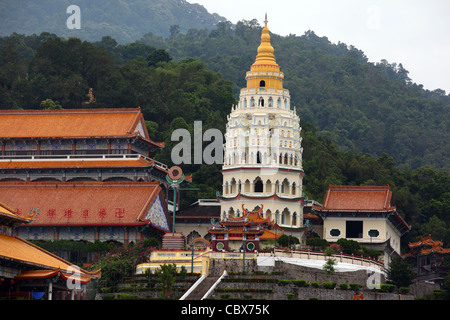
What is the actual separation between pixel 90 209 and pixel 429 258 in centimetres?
2578

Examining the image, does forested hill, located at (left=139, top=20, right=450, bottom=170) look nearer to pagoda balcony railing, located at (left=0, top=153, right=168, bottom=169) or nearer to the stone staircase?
pagoda balcony railing, located at (left=0, top=153, right=168, bottom=169)

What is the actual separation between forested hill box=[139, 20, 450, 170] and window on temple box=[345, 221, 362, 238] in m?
55.2

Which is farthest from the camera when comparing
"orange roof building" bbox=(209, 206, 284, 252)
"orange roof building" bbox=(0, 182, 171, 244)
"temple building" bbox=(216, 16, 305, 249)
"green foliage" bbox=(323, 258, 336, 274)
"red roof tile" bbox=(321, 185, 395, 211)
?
"red roof tile" bbox=(321, 185, 395, 211)

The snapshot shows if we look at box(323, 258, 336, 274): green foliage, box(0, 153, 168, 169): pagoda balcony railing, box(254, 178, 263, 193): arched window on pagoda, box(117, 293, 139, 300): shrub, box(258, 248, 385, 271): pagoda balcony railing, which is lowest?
box(117, 293, 139, 300): shrub

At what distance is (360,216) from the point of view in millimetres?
83625

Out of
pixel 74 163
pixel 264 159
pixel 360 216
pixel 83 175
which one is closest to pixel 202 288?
pixel 264 159

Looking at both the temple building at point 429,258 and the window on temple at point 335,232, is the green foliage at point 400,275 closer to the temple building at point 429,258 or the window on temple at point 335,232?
the window on temple at point 335,232

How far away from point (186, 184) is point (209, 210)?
610 centimetres

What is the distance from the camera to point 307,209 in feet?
285

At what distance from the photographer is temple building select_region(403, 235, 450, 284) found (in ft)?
279

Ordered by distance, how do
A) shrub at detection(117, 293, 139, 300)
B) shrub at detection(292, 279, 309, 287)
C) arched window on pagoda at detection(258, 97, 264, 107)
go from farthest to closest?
arched window on pagoda at detection(258, 97, 264, 107) < shrub at detection(292, 279, 309, 287) < shrub at detection(117, 293, 139, 300)

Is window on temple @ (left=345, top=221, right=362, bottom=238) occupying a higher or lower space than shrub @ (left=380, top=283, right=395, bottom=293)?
higher

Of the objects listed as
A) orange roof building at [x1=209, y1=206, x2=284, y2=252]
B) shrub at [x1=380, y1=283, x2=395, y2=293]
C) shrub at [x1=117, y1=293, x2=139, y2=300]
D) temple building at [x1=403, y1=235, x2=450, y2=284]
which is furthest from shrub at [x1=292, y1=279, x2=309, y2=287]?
temple building at [x1=403, y1=235, x2=450, y2=284]

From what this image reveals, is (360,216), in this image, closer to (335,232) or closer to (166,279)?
(335,232)
